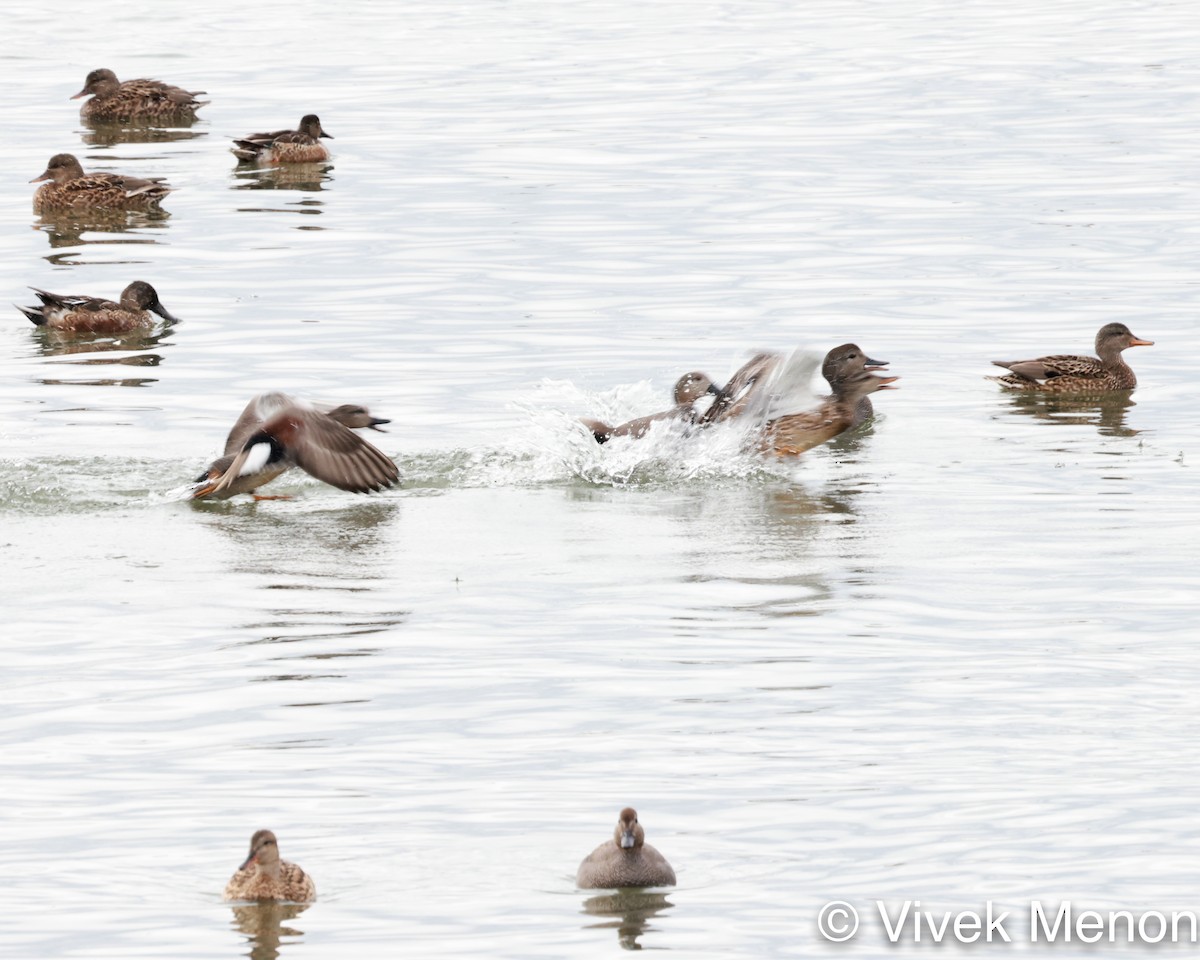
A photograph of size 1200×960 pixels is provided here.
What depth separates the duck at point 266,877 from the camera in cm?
670

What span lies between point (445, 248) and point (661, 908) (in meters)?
13.5

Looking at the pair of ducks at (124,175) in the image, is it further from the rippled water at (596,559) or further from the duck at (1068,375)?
the duck at (1068,375)

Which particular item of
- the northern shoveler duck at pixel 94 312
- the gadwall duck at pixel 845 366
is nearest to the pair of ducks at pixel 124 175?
the northern shoveler duck at pixel 94 312

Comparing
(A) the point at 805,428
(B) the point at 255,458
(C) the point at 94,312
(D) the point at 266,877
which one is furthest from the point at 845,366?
(D) the point at 266,877

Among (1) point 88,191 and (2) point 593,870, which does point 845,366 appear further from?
(1) point 88,191

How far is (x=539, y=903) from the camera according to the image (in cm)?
695

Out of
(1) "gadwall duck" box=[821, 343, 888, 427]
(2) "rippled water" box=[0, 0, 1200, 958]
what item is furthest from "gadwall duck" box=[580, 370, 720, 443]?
(1) "gadwall duck" box=[821, 343, 888, 427]

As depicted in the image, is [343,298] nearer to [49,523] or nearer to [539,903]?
[49,523]

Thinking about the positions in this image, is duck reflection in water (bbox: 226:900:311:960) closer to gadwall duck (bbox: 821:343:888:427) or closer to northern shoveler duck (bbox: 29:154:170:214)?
gadwall duck (bbox: 821:343:888:427)

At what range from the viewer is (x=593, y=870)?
6.95 meters

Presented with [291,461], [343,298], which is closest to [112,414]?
[291,461]

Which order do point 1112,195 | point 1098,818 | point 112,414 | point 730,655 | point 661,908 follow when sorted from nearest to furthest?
point 661,908, point 1098,818, point 730,655, point 112,414, point 1112,195

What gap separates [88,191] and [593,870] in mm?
16024

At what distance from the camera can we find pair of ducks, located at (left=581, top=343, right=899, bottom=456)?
13445 mm
